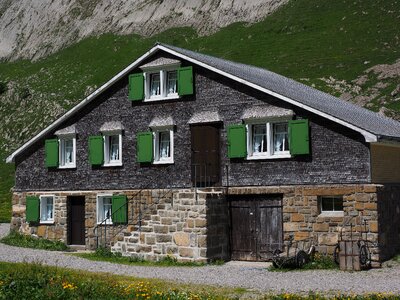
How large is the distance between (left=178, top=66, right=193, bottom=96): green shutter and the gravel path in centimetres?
780

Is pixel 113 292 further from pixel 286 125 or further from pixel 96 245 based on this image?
pixel 96 245

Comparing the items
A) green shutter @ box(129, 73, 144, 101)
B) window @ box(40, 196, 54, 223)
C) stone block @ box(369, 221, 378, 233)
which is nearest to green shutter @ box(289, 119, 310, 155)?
stone block @ box(369, 221, 378, 233)

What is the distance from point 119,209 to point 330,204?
380 inches

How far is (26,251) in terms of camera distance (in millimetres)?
26469

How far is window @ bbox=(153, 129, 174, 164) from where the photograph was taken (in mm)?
26677

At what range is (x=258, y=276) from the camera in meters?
19.3

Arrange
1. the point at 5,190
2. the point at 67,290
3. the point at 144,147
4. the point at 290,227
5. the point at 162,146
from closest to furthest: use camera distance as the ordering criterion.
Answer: the point at 67,290, the point at 290,227, the point at 144,147, the point at 162,146, the point at 5,190

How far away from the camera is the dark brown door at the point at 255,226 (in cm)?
2345

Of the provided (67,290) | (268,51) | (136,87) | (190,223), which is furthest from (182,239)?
(268,51)

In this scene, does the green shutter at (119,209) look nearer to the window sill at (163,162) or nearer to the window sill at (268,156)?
the window sill at (163,162)

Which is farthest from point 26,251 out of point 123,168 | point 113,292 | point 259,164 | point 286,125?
point 113,292

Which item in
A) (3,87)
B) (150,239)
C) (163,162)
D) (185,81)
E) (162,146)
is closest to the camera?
(150,239)

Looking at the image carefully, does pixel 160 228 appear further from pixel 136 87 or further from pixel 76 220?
pixel 136 87

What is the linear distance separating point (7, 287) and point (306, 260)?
1145 cm
